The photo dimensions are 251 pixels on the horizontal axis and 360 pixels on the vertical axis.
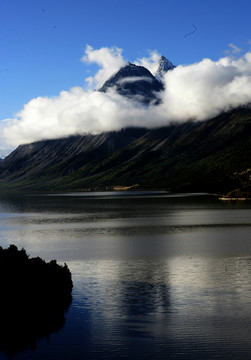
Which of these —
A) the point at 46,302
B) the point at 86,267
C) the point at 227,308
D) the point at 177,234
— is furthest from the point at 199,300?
the point at 177,234

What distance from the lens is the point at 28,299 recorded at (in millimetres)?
40656

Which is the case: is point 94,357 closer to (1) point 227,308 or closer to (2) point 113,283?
(1) point 227,308

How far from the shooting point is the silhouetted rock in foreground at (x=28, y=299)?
34219 mm

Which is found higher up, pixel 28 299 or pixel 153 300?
pixel 28 299

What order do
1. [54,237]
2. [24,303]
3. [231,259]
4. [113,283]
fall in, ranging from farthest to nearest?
[54,237]
[231,259]
[113,283]
[24,303]

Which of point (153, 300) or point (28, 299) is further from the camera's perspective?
point (153, 300)

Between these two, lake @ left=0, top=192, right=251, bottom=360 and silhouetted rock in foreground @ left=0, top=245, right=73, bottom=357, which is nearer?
lake @ left=0, top=192, right=251, bottom=360

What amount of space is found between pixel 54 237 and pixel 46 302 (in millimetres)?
56746

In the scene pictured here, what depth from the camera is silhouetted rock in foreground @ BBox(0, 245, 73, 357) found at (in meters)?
34.2

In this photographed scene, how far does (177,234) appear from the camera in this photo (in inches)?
3922

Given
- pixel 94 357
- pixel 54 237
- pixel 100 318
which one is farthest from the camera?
pixel 54 237

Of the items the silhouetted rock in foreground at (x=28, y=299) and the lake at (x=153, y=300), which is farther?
the silhouetted rock in foreground at (x=28, y=299)

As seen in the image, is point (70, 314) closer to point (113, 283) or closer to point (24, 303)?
point (24, 303)

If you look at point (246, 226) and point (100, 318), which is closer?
point (100, 318)
